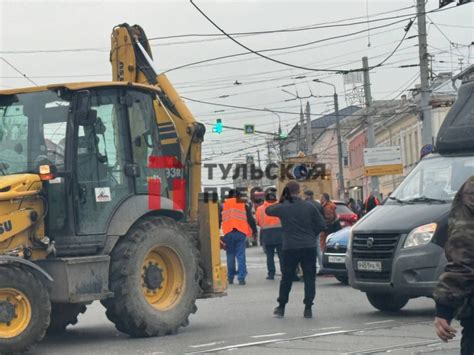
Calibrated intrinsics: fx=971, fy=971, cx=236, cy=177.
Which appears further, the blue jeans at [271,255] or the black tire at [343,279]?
the blue jeans at [271,255]

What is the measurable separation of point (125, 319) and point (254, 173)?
16.5 meters

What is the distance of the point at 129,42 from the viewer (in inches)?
523

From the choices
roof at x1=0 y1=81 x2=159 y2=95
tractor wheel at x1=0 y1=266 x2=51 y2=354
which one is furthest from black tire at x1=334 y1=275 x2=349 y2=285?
tractor wheel at x1=0 y1=266 x2=51 y2=354

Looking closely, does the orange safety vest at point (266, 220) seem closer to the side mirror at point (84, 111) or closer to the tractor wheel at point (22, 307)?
the side mirror at point (84, 111)

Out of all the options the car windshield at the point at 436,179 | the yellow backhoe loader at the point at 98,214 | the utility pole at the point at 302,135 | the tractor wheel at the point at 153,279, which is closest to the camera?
the yellow backhoe loader at the point at 98,214

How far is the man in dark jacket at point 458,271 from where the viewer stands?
5773 millimetres

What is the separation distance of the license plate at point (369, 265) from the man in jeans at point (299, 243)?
0.63m

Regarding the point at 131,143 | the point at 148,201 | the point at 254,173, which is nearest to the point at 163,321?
the point at 148,201

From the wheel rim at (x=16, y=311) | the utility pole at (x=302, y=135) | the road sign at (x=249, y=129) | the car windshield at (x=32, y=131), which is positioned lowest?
the wheel rim at (x=16, y=311)

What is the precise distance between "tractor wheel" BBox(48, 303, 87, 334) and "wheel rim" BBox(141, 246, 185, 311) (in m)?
0.91

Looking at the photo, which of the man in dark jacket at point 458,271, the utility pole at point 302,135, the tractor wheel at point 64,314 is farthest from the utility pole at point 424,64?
the utility pole at point 302,135

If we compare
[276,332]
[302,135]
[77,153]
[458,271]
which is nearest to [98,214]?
[77,153]

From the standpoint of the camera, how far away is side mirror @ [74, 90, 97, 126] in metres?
10.7

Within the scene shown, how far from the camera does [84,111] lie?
422 inches
